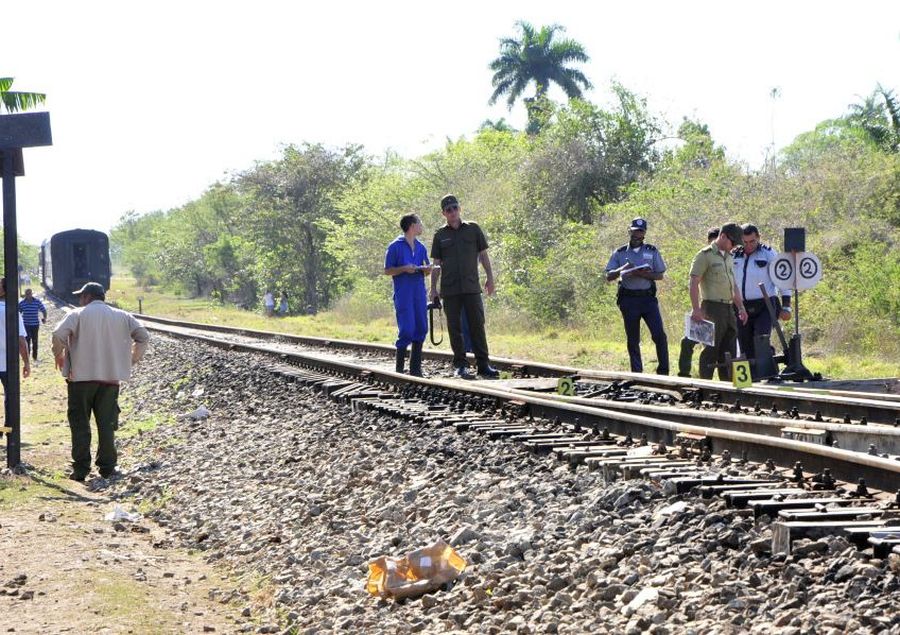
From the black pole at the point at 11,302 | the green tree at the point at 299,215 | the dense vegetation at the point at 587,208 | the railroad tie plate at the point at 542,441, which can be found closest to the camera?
the railroad tie plate at the point at 542,441

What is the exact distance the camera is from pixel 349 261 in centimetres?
5147

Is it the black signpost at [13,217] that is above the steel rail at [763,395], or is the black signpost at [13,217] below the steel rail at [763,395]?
above

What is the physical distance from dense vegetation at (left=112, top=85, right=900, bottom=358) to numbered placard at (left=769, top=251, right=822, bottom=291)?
227 inches

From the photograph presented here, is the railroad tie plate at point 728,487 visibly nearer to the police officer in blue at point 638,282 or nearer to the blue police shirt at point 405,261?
the police officer in blue at point 638,282

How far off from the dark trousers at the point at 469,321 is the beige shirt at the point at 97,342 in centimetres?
360

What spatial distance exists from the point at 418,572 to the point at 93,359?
6.08m

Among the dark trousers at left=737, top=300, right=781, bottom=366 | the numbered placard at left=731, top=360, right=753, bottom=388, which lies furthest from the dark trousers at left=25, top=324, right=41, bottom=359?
the numbered placard at left=731, top=360, right=753, bottom=388

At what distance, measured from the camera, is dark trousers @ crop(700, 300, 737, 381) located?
41.3 ft

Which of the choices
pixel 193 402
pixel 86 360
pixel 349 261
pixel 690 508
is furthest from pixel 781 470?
pixel 349 261

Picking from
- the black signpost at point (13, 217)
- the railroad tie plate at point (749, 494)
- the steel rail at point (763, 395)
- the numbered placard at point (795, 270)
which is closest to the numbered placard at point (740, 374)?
the steel rail at point (763, 395)

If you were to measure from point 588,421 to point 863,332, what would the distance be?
12.3 metres

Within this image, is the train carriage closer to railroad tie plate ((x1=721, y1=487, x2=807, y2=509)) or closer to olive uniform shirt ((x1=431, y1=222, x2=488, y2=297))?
olive uniform shirt ((x1=431, y1=222, x2=488, y2=297))

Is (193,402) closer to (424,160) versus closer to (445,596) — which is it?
(445,596)

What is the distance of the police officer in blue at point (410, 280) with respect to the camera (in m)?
13.2
